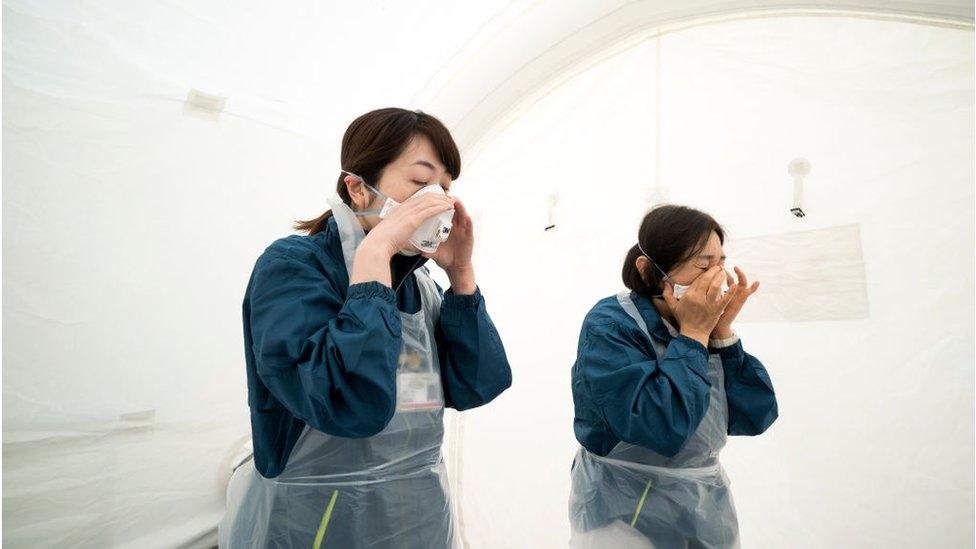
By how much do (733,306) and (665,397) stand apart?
408 mm

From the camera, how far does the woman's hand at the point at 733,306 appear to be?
122 centimetres

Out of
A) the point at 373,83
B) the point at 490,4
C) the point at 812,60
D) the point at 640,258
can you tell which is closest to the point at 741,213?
the point at 812,60

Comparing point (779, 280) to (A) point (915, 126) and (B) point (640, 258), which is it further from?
(B) point (640, 258)

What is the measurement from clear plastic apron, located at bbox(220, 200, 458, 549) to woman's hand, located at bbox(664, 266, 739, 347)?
1.97 ft

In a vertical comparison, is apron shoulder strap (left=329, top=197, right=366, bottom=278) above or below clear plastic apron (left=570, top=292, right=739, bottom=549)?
above

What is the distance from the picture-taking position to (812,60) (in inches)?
72.4

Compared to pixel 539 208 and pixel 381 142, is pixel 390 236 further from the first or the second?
pixel 539 208

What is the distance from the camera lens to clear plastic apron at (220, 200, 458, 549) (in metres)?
0.77

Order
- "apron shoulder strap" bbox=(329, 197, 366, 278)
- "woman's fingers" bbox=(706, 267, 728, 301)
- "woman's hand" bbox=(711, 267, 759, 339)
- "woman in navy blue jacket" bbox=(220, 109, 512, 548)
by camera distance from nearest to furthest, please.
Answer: "woman in navy blue jacket" bbox=(220, 109, 512, 548) < "apron shoulder strap" bbox=(329, 197, 366, 278) < "woman's fingers" bbox=(706, 267, 728, 301) < "woman's hand" bbox=(711, 267, 759, 339)

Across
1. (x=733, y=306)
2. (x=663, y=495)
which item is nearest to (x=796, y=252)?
(x=733, y=306)

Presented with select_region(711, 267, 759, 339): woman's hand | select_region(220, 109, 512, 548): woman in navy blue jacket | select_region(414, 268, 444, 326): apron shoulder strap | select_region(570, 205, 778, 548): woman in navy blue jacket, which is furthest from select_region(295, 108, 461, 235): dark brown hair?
select_region(711, 267, 759, 339): woman's hand

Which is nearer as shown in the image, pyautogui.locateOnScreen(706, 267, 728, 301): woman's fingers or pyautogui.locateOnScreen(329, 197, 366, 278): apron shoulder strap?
pyautogui.locateOnScreen(329, 197, 366, 278): apron shoulder strap

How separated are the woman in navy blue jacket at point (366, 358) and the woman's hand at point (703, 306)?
445mm

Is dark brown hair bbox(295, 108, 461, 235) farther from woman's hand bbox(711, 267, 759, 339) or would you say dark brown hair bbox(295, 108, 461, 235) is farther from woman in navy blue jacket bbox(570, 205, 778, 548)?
woman's hand bbox(711, 267, 759, 339)
